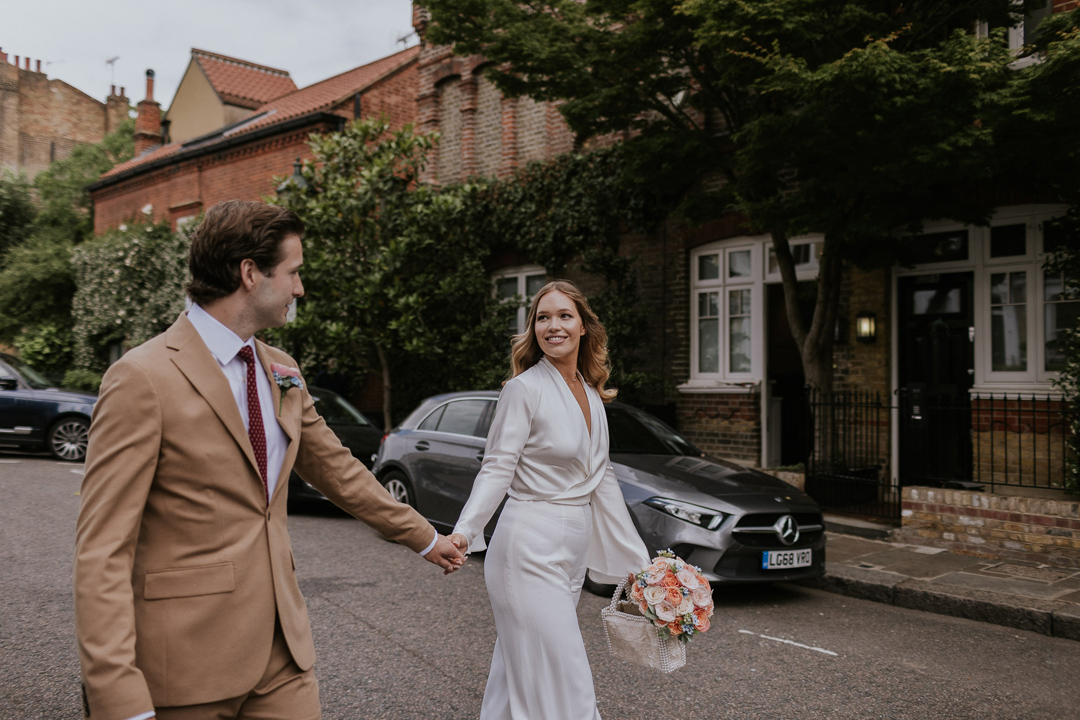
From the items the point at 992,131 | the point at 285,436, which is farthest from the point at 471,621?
the point at 992,131

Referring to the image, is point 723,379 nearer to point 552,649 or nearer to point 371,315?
point 371,315

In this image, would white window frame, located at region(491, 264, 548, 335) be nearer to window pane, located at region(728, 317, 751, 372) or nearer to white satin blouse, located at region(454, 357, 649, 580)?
window pane, located at region(728, 317, 751, 372)

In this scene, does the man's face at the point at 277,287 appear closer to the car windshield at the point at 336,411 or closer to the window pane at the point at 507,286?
the car windshield at the point at 336,411

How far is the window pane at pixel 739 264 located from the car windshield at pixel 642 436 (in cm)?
551

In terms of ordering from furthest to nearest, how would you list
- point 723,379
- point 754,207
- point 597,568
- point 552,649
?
point 723,379
point 754,207
point 597,568
point 552,649

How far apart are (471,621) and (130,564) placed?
432cm

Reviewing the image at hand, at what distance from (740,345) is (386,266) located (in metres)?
5.78

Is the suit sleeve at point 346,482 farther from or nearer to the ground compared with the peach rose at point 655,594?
farther from the ground

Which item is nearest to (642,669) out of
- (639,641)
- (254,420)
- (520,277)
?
(639,641)

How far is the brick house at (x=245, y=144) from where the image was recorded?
839 inches

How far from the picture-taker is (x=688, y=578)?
314cm

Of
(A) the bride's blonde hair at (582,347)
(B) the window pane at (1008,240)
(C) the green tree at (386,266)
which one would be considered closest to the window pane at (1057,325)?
(B) the window pane at (1008,240)

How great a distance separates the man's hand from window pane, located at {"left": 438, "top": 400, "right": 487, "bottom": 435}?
18.3 feet

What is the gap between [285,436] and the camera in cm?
227
